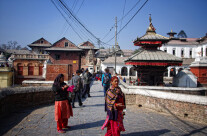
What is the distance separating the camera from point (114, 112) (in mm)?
4188

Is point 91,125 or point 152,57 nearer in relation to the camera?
Result: point 91,125

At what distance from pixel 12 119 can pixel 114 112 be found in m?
4.06

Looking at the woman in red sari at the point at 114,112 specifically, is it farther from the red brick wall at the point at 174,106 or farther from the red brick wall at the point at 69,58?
the red brick wall at the point at 69,58

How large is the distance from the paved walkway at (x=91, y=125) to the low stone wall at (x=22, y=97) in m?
0.41

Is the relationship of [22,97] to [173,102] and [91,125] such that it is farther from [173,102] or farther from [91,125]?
[173,102]

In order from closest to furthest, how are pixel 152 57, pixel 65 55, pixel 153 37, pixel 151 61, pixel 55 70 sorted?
1. pixel 151 61
2. pixel 152 57
3. pixel 153 37
4. pixel 55 70
5. pixel 65 55

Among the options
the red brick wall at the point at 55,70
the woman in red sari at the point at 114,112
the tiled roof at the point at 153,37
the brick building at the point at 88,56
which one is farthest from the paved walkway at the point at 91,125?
the brick building at the point at 88,56

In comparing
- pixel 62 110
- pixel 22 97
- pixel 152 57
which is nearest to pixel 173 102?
pixel 62 110

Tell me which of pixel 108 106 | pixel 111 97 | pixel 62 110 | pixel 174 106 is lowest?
pixel 174 106

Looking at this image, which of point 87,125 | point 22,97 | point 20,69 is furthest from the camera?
point 20,69

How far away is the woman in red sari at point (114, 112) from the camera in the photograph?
415 cm

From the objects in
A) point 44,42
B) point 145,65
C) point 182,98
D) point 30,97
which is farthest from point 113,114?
point 44,42

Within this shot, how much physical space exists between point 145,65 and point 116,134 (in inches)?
320

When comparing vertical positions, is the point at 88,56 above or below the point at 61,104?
above
